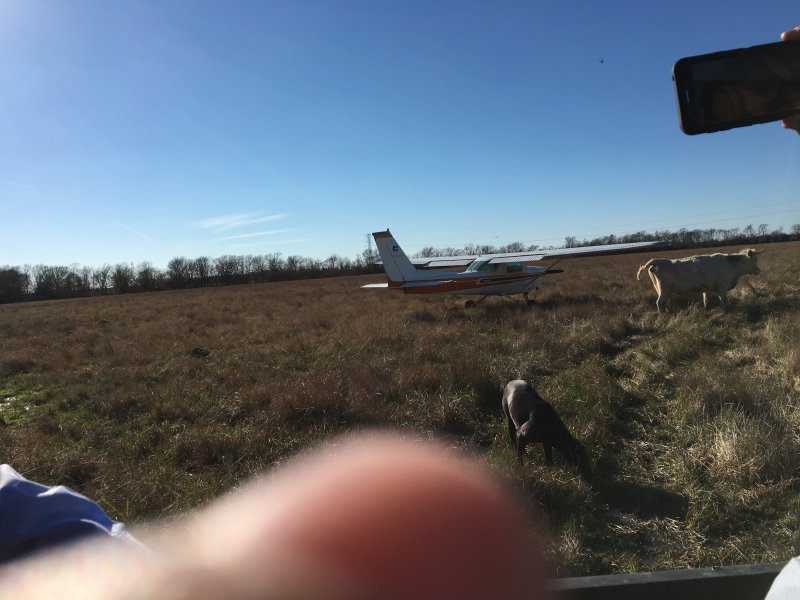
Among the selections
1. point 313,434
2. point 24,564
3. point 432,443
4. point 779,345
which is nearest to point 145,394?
point 313,434

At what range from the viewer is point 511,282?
15891mm

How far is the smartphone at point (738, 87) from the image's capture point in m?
1.29

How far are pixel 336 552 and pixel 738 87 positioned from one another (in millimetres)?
1692

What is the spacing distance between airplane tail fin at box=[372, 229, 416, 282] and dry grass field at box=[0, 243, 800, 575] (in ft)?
22.2

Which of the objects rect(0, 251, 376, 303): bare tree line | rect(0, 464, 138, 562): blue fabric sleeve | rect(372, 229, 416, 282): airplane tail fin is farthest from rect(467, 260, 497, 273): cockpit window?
rect(0, 251, 376, 303): bare tree line

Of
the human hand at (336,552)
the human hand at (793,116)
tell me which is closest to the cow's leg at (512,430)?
the human hand at (336,552)

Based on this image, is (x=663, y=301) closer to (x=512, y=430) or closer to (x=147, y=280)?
(x=512, y=430)

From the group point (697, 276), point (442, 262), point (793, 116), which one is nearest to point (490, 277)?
point (697, 276)

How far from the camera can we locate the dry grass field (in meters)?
3.02

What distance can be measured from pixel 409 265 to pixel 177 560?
1675cm

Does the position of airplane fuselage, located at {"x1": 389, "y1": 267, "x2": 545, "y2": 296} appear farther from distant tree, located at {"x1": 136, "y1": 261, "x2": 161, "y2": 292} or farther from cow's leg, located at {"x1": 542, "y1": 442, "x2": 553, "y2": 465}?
distant tree, located at {"x1": 136, "y1": 261, "x2": 161, "y2": 292}

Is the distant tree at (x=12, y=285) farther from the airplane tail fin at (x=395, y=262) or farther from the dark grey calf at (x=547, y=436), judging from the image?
the dark grey calf at (x=547, y=436)

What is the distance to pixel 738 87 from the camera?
134cm

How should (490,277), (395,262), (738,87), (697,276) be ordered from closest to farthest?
(738,87)
(697,276)
(490,277)
(395,262)
